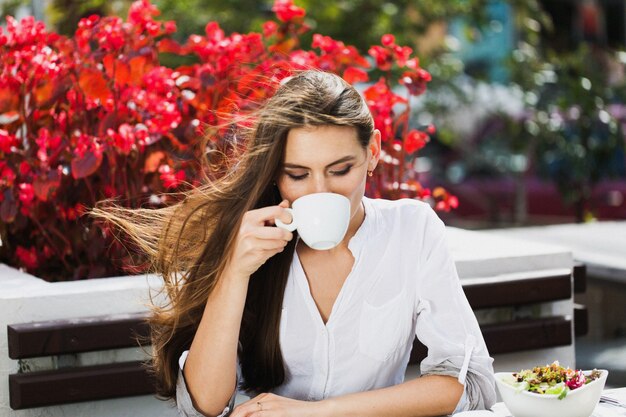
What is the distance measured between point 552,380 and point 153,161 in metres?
1.92

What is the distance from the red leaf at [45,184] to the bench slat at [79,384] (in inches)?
26.3

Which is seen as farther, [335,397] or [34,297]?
[34,297]

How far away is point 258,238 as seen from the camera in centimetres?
200

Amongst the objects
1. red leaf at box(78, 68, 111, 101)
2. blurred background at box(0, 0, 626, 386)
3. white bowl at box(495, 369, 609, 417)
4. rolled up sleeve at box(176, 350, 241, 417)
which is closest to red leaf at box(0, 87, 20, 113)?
red leaf at box(78, 68, 111, 101)

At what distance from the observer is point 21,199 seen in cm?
328

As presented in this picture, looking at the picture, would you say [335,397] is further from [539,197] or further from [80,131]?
[539,197]

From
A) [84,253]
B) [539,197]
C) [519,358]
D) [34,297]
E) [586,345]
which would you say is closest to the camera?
[34,297]

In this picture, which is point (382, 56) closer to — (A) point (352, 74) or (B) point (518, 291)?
(A) point (352, 74)

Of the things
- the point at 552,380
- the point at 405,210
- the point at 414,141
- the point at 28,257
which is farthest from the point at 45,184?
the point at 552,380

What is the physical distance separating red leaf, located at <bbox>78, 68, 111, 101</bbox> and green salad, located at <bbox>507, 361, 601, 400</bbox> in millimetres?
1982

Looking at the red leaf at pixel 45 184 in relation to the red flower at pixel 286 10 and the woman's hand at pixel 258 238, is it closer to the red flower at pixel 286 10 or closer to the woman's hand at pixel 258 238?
the red flower at pixel 286 10

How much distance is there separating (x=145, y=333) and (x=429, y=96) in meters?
6.40

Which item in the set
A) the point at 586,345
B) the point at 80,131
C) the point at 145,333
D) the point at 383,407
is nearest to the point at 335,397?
the point at 383,407

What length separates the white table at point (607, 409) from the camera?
190cm
